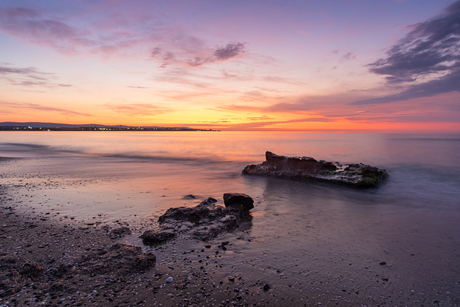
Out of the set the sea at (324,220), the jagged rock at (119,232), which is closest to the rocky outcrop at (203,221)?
the sea at (324,220)

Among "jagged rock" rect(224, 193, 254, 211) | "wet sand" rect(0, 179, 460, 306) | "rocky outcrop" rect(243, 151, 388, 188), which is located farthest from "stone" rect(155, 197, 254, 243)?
"rocky outcrop" rect(243, 151, 388, 188)

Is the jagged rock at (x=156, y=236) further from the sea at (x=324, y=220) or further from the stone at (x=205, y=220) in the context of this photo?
the sea at (x=324, y=220)

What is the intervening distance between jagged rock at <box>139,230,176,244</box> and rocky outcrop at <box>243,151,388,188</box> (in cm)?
1082

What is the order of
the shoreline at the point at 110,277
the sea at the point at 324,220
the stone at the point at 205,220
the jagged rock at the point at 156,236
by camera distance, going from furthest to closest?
1. the stone at the point at 205,220
2. the jagged rock at the point at 156,236
3. the sea at the point at 324,220
4. the shoreline at the point at 110,277

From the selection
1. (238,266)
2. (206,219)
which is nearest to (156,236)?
(206,219)

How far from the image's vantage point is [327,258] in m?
5.48

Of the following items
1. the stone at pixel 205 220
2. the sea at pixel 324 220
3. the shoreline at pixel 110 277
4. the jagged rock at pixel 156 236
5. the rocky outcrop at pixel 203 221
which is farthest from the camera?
the stone at pixel 205 220

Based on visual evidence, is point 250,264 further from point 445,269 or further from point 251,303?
point 445,269

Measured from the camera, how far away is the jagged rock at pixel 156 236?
596cm

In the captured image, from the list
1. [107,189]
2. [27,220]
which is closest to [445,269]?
[27,220]

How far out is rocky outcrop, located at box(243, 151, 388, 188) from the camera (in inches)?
525

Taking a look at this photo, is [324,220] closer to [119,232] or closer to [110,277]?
[119,232]

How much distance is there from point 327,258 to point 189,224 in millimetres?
3759

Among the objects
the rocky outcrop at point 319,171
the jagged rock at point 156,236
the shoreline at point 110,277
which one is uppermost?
the rocky outcrop at point 319,171
